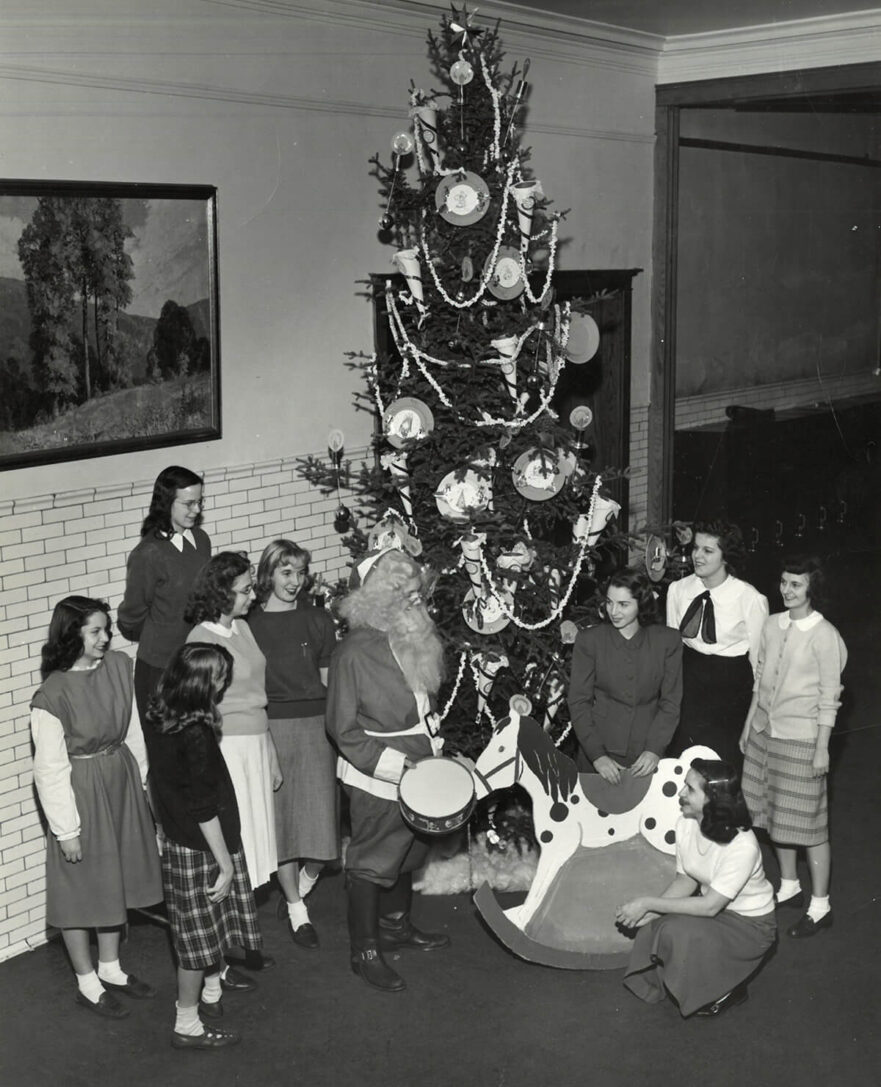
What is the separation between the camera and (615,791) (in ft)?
17.7

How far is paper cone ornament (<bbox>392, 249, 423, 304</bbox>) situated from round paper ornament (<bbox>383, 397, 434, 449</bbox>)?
0.49 m

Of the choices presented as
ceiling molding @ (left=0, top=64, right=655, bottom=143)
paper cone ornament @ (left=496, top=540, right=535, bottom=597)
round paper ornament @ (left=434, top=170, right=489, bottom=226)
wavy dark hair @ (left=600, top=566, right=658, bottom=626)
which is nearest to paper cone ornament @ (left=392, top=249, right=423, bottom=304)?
round paper ornament @ (left=434, top=170, right=489, bottom=226)

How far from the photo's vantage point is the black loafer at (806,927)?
5.52 m

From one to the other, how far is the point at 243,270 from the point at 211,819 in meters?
2.83

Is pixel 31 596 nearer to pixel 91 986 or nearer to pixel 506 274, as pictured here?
pixel 91 986

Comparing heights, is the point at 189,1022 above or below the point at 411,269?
below

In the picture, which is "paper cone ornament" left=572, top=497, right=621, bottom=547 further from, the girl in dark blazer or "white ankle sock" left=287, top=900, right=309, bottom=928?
"white ankle sock" left=287, top=900, right=309, bottom=928

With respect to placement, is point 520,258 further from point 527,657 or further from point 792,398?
point 792,398

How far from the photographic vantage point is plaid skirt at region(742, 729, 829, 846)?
18.0 ft

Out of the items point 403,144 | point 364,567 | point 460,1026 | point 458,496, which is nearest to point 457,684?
point 458,496

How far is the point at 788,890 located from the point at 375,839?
189 cm

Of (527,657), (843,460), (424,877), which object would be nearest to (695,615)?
(527,657)

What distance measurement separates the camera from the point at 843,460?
11.7 metres

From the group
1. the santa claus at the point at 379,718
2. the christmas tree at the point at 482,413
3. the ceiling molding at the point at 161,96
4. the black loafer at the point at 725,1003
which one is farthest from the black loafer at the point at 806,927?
the ceiling molding at the point at 161,96
